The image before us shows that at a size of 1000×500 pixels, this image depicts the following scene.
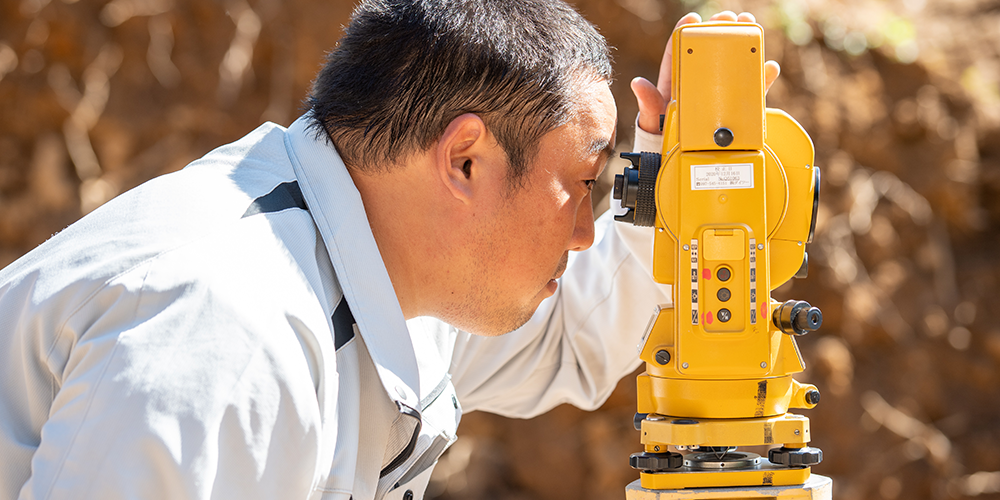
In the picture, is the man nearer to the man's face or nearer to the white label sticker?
the man's face

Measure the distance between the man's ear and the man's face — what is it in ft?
0.25

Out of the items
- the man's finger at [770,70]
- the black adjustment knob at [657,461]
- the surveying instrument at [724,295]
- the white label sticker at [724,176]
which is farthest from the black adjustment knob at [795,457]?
the man's finger at [770,70]

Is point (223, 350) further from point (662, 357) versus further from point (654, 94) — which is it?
point (654, 94)

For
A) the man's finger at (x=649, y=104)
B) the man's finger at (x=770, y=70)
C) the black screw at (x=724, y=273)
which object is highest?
the man's finger at (x=770, y=70)

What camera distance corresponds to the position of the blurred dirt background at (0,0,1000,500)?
3.74 metres

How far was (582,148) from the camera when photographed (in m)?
1.50

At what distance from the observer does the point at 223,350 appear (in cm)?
106

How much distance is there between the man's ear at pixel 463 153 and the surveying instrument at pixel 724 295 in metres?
0.32

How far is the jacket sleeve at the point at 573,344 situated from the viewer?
191 centimetres

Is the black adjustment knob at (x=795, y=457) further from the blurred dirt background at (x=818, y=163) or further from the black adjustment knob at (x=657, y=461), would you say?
the blurred dirt background at (x=818, y=163)

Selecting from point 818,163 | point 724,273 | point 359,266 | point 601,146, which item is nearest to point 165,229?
point 359,266

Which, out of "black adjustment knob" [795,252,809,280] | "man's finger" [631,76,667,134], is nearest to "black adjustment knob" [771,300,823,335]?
"black adjustment knob" [795,252,809,280]

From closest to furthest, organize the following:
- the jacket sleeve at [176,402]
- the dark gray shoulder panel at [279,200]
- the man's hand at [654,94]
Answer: the jacket sleeve at [176,402] < the dark gray shoulder panel at [279,200] < the man's hand at [654,94]

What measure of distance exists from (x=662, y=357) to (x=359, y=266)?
1.83ft
